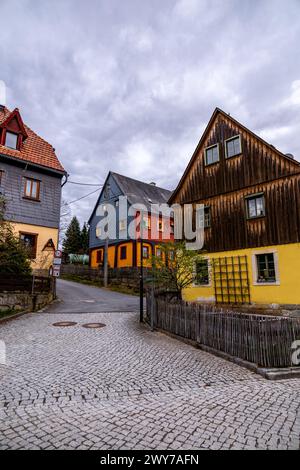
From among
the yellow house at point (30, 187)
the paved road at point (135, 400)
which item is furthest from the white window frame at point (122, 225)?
the paved road at point (135, 400)

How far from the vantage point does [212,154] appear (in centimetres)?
1752

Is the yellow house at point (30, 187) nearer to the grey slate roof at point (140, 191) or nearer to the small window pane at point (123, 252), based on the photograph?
the small window pane at point (123, 252)

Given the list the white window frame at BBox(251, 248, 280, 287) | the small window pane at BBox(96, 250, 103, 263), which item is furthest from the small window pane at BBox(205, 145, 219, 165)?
the small window pane at BBox(96, 250, 103, 263)

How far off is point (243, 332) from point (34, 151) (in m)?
18.2

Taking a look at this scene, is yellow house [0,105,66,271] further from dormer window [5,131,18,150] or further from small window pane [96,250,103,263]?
small window pane [96,250,103,263]

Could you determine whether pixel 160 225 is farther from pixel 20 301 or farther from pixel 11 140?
pixel 20 301

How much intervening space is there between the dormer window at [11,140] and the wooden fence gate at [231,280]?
577 inches

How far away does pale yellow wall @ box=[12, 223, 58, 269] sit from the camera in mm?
18438

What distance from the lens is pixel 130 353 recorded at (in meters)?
7.95

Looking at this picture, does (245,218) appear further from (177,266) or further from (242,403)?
(242,403)

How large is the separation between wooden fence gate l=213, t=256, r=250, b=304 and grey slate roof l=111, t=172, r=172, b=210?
19.0m

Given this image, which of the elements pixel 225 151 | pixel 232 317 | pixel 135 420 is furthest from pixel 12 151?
pixel 135 420

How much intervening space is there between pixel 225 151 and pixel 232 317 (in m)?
11.6

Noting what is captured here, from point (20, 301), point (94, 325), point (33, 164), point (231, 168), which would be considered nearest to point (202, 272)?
point (94, 325)
